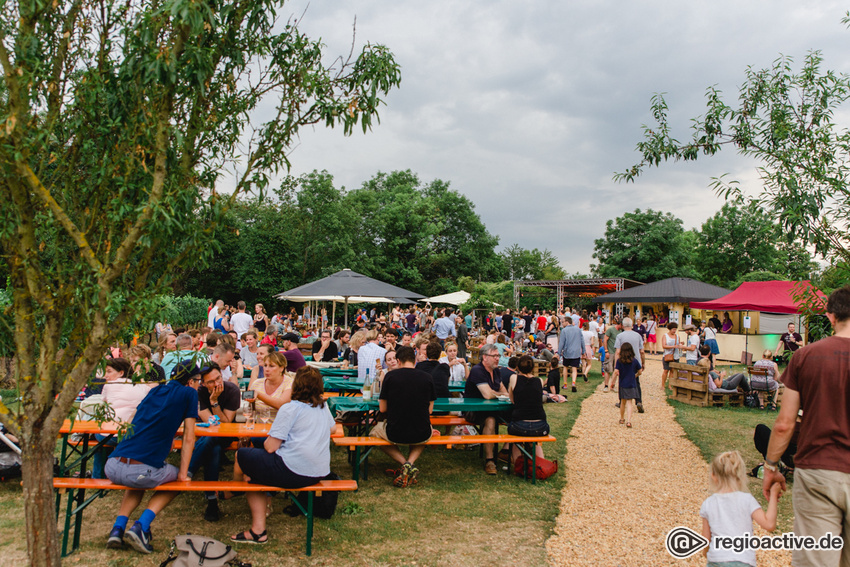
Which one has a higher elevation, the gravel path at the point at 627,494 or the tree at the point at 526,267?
the tree at the point at 526,267

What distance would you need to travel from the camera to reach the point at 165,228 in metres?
2.67

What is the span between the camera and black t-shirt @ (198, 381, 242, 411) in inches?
213

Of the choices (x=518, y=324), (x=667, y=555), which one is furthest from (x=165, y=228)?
(x=518, y=324)

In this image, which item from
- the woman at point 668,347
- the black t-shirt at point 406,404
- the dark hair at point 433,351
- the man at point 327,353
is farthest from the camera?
the woman at point 668,347

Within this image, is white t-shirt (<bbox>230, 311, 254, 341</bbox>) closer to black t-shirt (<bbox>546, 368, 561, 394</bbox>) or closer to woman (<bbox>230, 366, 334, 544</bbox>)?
black t-shirt (<bbox>546, 368, 561, 394</bbox>)

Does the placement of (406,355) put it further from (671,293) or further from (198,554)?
(671,293)

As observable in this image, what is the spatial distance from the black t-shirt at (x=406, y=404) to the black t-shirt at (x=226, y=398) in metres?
1.43

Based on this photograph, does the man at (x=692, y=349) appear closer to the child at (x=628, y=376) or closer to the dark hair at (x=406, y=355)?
the child at (x=628, y=376)

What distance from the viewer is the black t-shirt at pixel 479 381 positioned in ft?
22.9

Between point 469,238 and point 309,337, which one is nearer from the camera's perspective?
point 309,337

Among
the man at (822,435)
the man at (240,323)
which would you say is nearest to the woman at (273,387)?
the man at (822,435)

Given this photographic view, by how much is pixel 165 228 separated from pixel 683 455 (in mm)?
6921

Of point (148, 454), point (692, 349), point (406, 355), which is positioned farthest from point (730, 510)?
point (692, 349)

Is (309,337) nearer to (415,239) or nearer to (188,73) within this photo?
(188,73)
